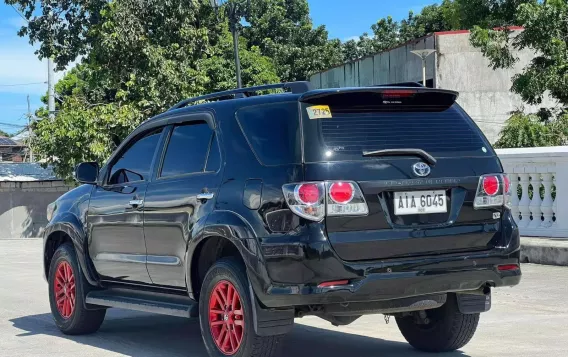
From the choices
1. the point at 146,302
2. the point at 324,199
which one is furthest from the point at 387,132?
the point at 146,302

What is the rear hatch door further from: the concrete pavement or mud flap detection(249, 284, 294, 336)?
the concrete pavement

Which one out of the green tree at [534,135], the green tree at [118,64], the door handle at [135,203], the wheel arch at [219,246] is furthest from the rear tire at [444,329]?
the green tree at [118,64]

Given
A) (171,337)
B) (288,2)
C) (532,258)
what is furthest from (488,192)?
(288,2)

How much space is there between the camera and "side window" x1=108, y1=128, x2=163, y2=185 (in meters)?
7.60

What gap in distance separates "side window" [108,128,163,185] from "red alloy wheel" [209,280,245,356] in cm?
153

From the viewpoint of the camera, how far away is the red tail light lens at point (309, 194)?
568cm

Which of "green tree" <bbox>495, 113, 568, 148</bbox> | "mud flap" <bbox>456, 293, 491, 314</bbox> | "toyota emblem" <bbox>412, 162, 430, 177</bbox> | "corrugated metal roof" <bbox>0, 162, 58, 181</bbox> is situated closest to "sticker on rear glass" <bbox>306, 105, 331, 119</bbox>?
"toyota emblem" <bbox>412, 162, 430, 177</bbox>

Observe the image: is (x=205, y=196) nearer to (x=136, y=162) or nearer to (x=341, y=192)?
(x=341, y=192)

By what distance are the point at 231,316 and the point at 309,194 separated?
108cm

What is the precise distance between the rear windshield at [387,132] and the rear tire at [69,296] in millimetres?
3184

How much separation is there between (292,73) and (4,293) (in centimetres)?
3591

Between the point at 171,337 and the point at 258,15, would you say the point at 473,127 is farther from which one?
the point at 258,15

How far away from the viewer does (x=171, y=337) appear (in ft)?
26.9

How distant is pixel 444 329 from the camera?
22.8 feet
